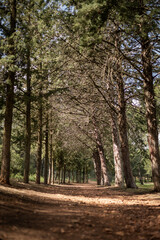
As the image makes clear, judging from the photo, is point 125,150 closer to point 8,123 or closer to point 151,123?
point 151,123

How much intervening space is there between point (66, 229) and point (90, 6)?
6.09 meters

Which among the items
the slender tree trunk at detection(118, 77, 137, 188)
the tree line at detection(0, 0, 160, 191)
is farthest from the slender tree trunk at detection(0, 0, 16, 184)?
the slender tree trunk at detection(118, 77, 137, 188)

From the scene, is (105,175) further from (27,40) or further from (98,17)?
(98,17)

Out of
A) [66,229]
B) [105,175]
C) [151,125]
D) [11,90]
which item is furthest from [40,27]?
[105,175]

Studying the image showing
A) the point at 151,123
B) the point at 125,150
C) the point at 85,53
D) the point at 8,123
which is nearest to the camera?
the point at 151,123

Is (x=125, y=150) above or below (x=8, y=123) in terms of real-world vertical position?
below

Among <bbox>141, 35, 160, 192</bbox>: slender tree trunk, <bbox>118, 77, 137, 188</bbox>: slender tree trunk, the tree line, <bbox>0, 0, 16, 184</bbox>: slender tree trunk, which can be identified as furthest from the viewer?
<bbox>118, 77, 137, 188</bbox>: slender tree trunk

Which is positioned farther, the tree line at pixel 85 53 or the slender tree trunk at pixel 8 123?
the slender tree trunk at pixel 8 123

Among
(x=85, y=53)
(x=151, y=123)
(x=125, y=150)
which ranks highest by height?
(x=85, y=53)

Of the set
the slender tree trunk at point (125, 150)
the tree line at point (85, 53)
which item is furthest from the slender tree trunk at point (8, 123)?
the slender tree trunk at point (125, 150)

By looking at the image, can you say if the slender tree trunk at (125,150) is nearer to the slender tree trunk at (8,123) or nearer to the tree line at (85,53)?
the tree line at (85,53)

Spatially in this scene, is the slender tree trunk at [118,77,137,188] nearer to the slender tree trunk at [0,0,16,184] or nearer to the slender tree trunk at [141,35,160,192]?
the slender tree trunk at [141,35,160,192]

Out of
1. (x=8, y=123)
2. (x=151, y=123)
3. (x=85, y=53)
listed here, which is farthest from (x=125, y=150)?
(x=8, y=123)

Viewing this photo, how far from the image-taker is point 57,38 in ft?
43.1
